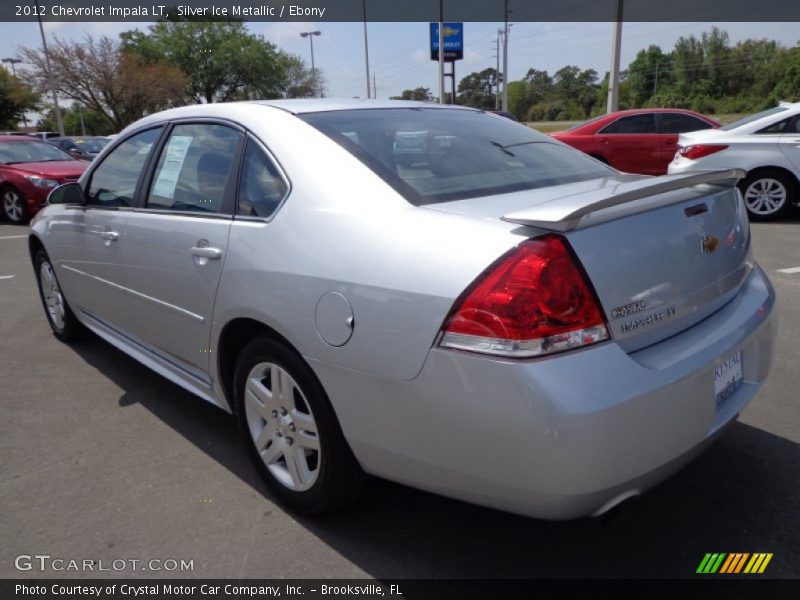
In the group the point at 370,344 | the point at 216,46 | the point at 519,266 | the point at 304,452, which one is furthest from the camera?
the point at 216,46

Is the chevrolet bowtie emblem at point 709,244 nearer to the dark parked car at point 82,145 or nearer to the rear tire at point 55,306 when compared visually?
the rear tire at point 55,306

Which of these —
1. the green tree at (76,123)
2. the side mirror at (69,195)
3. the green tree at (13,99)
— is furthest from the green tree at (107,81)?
the side mirror at (69,195)

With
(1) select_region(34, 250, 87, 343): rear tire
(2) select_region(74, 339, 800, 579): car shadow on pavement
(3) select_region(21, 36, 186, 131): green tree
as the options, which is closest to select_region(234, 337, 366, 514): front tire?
(2) select_region(74, 339, 800, 579): car shadow on pavement

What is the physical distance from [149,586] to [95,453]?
3.66ft

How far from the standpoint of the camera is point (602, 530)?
7.84 ft

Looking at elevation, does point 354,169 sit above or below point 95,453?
above

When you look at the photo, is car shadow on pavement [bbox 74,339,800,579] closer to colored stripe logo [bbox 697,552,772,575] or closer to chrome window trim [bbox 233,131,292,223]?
colored stripe logo [bbox 697,552,772,575]

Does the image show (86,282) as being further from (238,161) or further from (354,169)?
(354,169)

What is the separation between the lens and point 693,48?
7844 centimetres

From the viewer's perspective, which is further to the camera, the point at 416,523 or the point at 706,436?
the point at 416,523

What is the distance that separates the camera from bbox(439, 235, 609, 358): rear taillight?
5.74 feet

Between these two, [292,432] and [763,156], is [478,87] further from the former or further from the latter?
[292,432]

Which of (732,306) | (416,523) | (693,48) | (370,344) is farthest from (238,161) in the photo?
(693,48)

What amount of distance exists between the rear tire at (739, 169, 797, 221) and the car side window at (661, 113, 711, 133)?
2.97 meters
